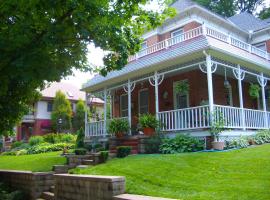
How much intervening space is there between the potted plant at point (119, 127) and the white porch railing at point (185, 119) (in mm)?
1864

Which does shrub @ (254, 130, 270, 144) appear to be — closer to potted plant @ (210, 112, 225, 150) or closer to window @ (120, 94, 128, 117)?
potted plant @ (210, 112, 225, 150)

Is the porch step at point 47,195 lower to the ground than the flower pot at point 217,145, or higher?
lower

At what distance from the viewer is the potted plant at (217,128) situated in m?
12.1

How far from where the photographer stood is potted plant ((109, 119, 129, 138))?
52.8 feet

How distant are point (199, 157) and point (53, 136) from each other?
20910 millimetres

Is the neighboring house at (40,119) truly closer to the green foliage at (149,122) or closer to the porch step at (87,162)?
the green foliage at (149,122)

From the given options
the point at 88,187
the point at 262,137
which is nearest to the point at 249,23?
the point at 262,137

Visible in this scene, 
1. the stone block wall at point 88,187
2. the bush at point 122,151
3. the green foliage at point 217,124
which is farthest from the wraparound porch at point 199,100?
the stone block wall at point 88,187

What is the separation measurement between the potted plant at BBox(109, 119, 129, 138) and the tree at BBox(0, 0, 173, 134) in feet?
21.7

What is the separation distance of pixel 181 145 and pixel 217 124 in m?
1.51

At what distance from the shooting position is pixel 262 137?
1424 cm

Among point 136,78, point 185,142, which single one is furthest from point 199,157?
point 136,78

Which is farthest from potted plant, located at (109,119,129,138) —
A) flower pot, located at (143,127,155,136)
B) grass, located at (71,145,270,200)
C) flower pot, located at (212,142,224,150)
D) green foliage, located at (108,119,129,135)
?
grass, located at (71,145,270,200)

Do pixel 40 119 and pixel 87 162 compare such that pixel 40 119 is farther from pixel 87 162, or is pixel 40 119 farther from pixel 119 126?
pixel 87 162
